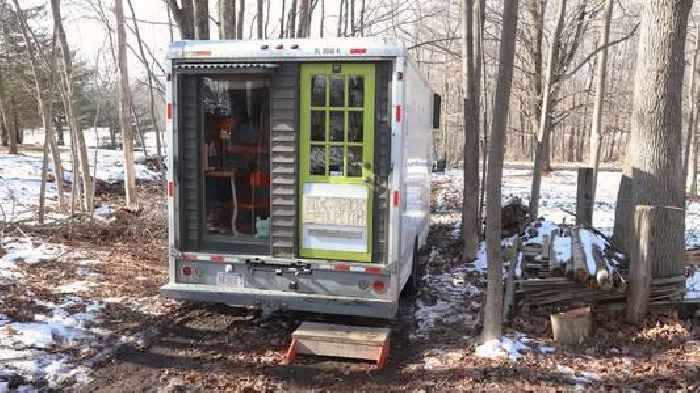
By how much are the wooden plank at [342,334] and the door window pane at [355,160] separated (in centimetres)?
150

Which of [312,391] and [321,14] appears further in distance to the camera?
[321,14]

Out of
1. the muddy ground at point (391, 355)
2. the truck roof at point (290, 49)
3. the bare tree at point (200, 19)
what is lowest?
the muddy ground at point (391, 355)

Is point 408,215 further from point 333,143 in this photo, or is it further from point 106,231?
point 106,231

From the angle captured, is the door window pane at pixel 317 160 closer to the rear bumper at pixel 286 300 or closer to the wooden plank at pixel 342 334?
the rear bumper at pixel 286 300

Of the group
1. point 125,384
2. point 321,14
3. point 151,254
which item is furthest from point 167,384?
point 321,14

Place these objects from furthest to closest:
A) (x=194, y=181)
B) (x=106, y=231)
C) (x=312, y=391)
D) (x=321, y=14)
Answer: (x=321, y=14) < (x=106, y=231) < (x=194, y=181) < (x=312, y=391)

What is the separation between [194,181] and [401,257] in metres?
2.24

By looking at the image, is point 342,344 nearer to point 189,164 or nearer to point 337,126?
point 337,126

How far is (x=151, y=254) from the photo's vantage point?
31.2ft

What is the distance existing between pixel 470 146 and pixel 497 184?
3983mm

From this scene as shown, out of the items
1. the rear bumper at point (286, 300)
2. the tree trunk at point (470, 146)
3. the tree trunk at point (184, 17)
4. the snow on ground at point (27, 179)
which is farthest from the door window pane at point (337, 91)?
the snow on ground at point (27, 179)

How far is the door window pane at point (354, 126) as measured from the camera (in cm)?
550

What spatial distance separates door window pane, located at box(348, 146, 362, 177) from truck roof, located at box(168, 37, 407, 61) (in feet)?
2.75

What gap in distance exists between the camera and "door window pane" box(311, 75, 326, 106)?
553cm
